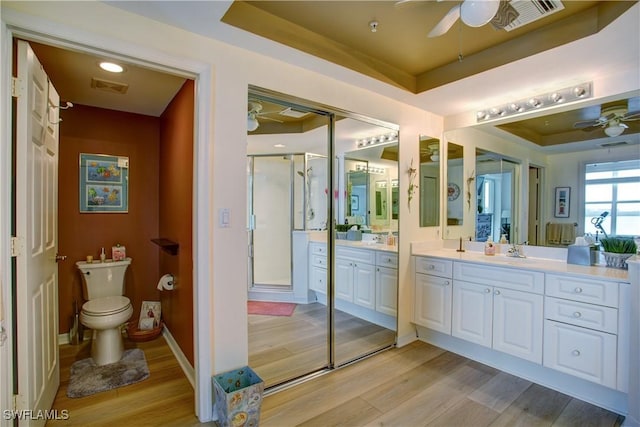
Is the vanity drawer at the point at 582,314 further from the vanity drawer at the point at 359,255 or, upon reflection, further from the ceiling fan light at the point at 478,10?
the ceiling fan light at the point at 478,10

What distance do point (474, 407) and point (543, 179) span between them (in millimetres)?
1940

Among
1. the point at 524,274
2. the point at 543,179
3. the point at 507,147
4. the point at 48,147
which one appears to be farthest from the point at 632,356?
the point at 48,147

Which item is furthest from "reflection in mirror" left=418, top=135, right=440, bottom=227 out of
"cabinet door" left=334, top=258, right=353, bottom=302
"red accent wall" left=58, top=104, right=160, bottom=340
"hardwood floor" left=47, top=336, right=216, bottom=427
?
"red accent wall" left=58, top=104, right=160, bottom=340

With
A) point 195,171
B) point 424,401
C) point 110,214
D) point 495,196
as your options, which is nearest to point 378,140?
point 495,196

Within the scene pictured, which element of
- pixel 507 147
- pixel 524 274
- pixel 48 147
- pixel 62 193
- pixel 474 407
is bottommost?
pixel 474 407

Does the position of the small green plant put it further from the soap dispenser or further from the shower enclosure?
the shower enclosure

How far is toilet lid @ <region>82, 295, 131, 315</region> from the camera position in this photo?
8.23 ft

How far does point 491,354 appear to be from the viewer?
262 centimetres

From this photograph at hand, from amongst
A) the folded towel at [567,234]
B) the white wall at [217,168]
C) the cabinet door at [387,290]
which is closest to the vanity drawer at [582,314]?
the folded towel at [567,234]

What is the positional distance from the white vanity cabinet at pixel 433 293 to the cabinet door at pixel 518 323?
1.33ft

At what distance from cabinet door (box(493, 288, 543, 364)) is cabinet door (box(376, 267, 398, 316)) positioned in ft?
2.79

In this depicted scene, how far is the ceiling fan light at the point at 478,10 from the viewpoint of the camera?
4.72 feet

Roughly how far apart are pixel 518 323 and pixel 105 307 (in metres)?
3.25

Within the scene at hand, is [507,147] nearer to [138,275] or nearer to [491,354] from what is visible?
[491,354]
